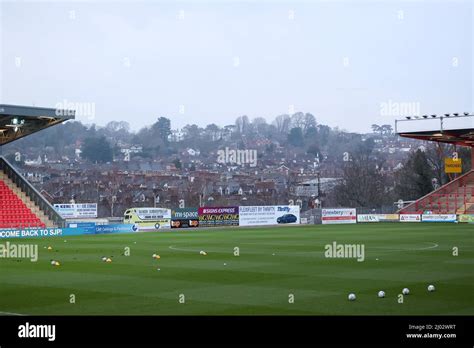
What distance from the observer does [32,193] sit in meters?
60.0

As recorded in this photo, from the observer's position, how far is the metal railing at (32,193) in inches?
2320

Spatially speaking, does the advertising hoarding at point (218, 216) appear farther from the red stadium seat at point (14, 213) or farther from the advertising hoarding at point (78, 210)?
the red stadium seat at point (14, 213)

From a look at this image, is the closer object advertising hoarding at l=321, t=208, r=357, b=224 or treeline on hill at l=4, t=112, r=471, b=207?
advertising hoarding at l=321, t=208, r=357, b=224

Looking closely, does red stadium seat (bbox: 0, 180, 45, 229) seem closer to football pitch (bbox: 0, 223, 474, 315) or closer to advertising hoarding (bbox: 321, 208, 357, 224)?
football pitch (bbox: 0, 223, 474, 315)

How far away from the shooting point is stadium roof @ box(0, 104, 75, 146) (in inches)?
1997

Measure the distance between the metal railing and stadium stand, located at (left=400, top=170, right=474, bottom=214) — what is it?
38052 mm

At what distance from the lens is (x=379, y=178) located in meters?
122

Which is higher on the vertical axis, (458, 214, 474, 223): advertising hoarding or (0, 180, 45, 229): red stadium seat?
(0, 180, 45, 229): red stadium seat

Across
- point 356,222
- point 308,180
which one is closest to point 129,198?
point 356,222

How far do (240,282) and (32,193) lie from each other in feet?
134

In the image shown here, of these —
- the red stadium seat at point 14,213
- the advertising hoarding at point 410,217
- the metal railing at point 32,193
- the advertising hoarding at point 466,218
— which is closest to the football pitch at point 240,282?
the red stadium seat at point 14,213
